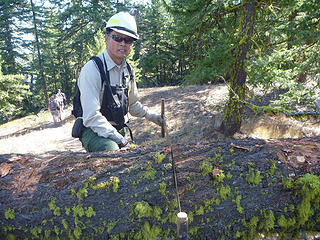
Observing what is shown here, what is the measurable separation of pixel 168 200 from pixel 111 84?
2.04m

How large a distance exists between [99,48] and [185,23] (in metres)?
13.8

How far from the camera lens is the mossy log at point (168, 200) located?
5.50 feet

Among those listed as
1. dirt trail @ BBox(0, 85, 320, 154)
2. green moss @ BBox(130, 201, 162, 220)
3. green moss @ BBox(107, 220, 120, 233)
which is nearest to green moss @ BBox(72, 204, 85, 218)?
green moss @ BBox(107, 220, 120, 233)

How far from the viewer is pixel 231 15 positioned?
726 cm

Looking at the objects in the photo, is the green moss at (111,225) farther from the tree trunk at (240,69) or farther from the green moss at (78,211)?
the tree trunk at (240,69)

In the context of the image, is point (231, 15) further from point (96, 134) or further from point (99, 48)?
point (99, 48)

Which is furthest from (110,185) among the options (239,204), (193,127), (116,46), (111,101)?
(193,127)

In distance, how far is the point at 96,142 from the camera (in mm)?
2900

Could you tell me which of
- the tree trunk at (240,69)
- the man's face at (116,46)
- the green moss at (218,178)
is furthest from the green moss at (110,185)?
the tree trunk at (240,69)

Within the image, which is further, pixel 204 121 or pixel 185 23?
pixel 204 121

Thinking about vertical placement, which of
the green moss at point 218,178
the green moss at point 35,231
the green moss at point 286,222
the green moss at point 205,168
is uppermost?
the green moss at point 205,168

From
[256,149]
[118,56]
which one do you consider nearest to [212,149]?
[256,149]

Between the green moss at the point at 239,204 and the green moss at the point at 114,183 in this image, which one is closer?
the green moss at the point at 239,204

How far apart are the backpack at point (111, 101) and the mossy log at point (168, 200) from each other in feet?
4.58
